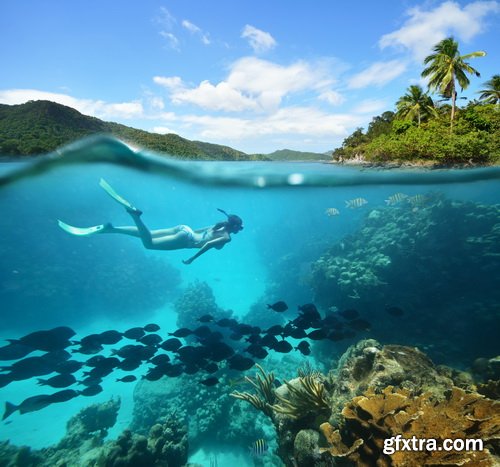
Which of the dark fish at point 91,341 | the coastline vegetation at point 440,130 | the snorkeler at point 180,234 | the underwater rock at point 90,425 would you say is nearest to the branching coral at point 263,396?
the dark fish at point 91,341

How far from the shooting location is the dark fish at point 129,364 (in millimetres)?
6684

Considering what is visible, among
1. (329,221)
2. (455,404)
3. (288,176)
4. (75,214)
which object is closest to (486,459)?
(455,404)

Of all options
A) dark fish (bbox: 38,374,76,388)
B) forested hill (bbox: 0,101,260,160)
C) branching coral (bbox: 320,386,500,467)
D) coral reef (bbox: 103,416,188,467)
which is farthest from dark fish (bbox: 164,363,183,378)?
forested hill (bbox: 0,101,260,160)

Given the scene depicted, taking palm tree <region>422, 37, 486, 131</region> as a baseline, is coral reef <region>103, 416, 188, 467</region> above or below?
below

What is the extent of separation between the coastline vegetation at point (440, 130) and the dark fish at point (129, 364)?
1769 centimetres

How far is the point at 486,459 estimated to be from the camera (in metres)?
3.15

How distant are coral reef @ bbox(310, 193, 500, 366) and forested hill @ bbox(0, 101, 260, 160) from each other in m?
11.3

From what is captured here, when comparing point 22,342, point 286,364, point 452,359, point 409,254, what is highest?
point 409,254

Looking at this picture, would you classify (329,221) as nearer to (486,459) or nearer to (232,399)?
(232,399)

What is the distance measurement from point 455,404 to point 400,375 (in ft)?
3.24

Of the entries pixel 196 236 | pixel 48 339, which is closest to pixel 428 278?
pixel 196 236

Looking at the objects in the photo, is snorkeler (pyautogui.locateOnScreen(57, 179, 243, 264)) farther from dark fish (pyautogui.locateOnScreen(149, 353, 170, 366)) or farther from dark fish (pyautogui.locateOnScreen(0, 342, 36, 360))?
dark fish (pyautogui.locateOnScreen(0, 342, 36, 360))

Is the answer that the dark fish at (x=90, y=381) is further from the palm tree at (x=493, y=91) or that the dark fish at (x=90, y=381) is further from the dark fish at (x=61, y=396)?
the palm tree at (x=493, y=91)

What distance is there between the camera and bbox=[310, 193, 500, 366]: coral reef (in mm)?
10680
